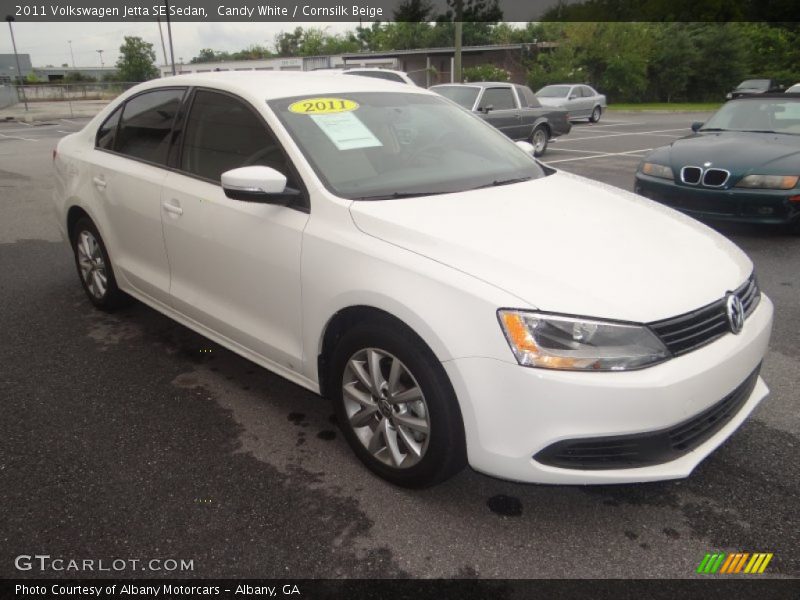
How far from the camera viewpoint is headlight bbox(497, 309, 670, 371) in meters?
2.19

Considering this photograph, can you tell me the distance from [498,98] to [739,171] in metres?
7.82

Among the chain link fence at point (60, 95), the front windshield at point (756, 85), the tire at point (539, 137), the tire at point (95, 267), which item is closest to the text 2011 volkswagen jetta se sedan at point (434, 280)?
the tire at point (95, 267)

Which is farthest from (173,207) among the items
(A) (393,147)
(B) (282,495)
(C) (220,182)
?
(B) (282,495)

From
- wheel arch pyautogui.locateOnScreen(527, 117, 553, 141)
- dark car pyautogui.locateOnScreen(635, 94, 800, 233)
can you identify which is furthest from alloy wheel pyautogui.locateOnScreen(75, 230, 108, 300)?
wheel arch pyautogui.locateOnScreen(527, 117, 553, 141)

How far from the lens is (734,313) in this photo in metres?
2.54

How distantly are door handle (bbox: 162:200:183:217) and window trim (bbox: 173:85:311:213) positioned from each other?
170 mm

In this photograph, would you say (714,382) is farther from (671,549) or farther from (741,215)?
(741,215)

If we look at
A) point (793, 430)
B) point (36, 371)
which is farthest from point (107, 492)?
point (793, 430)

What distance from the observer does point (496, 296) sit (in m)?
2.23

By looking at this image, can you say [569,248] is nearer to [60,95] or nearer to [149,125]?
[149,125]

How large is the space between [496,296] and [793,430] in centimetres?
198

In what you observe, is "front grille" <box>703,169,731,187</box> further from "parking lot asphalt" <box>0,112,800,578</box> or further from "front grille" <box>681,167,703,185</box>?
"parking lot asphalt" <box>0,112,800,578</box>

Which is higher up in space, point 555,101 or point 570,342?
point 570,342

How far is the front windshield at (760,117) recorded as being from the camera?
24.1 ft
